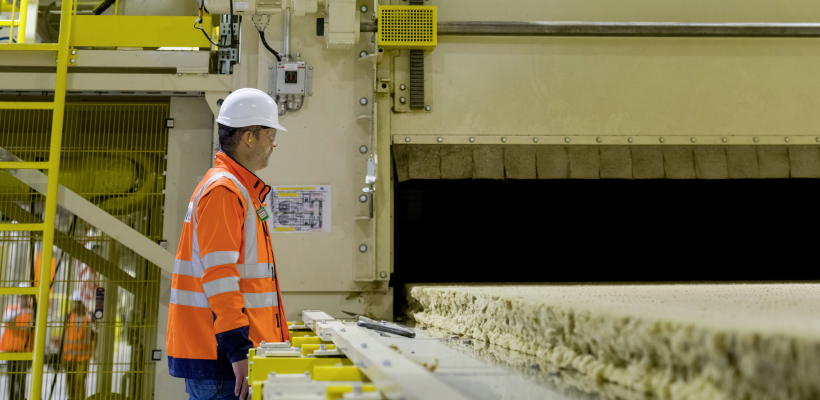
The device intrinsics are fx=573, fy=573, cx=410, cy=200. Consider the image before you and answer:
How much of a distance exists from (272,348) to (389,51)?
226 cm

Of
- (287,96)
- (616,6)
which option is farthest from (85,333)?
(616,6)

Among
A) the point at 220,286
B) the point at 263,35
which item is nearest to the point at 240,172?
the point at 220,286

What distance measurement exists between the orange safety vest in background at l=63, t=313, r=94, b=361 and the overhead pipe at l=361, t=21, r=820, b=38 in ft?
8.55

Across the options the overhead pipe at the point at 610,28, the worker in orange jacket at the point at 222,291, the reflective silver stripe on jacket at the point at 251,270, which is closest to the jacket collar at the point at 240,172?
the worker in orange jacket at the point at 222,291

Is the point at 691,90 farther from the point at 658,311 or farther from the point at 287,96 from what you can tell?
the point at 658,311

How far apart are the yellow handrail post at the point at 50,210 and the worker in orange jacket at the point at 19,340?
1.32ft

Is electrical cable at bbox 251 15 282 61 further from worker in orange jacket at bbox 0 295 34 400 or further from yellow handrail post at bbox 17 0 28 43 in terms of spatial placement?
worker in orange jacket at bbox 0 295 34 400

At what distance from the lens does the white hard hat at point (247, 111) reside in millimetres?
2447

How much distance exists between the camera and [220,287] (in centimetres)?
202

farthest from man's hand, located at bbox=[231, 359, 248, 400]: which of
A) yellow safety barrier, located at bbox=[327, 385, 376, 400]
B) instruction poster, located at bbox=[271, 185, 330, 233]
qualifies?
instruction poster, located at bbox=[271, 185, 330, 233]

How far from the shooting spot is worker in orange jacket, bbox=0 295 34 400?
11.7 feet

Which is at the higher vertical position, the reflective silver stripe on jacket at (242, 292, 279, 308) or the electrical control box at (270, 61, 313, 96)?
the electrical control box at (270, 61, 313, 96)

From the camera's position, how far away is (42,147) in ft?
12.6

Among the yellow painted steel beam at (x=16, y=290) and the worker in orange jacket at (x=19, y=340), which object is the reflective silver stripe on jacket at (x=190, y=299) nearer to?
the yellow painted steel beam at (x=16, y=290)
